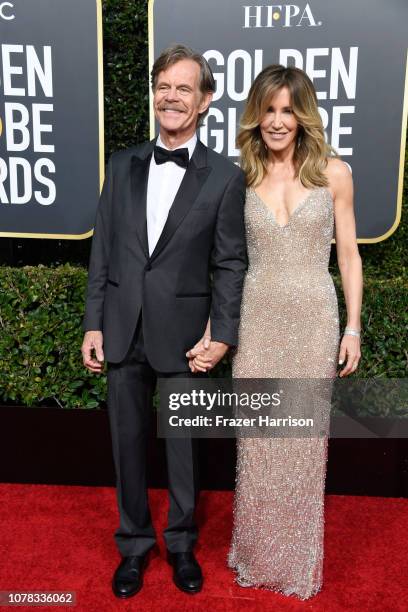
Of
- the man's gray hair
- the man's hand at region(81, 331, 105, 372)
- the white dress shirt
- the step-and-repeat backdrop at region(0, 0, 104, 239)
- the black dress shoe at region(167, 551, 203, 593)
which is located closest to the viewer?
the man's gray hair

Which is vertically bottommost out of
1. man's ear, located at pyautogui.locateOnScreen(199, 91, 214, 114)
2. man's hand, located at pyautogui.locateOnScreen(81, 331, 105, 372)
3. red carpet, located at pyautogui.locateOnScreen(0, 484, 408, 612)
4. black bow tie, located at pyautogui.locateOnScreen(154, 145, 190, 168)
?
red carpet, located at pyautogui.locateOnScreen(0, 484, 408, 612)

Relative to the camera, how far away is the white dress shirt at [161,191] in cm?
227

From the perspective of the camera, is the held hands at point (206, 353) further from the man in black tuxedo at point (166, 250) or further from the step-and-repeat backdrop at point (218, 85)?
the step-and-repeat backdrop at point (218, 85)

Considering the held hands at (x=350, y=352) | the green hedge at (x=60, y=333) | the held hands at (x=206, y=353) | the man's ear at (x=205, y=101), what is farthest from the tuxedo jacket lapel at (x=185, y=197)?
the green hedge at (x=60, y=333)

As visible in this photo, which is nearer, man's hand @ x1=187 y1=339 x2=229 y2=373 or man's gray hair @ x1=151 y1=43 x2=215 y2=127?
→ man's gray hair @ x1=151 y1=43 x2=215 y2=127

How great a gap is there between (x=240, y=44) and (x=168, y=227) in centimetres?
162

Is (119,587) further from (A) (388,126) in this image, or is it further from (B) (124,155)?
(A) (388,126)

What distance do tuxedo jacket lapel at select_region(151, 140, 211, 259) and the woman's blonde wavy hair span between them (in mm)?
207

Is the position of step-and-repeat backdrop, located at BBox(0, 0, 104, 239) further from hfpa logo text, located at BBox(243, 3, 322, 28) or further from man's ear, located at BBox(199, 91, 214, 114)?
man's ear, located at BBox(199, 91, 214, 114)

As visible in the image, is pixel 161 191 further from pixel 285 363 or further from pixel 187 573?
pixel 187 573

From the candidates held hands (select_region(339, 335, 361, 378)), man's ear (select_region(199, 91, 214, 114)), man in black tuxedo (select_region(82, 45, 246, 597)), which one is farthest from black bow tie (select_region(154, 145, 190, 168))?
held hands (select_region(339, 335, 361, 378))

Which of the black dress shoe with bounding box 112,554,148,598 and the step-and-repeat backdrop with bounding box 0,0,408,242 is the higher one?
the step-and-repeat backdrop with bounding box 0,0,408,242

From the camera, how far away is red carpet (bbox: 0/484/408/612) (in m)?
2.46

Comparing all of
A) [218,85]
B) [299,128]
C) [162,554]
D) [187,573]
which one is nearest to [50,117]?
[218,85]
